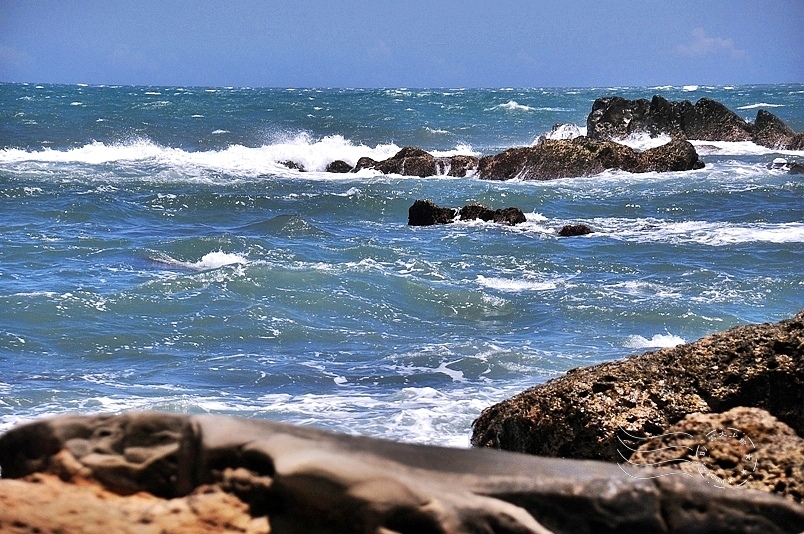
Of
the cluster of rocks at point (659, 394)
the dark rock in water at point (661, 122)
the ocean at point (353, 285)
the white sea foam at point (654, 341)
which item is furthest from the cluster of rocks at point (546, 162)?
the cluster of rocks at point (659, 394)

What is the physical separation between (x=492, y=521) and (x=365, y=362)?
7170 millimetres

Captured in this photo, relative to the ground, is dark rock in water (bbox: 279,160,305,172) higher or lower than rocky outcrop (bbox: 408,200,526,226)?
lower

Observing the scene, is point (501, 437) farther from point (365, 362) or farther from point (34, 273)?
point (34, 273)

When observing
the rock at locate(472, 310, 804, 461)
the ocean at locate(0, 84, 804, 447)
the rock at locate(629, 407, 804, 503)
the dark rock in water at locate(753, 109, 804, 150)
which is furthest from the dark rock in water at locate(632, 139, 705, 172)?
the rock at locate(629, 407, 804, 503)

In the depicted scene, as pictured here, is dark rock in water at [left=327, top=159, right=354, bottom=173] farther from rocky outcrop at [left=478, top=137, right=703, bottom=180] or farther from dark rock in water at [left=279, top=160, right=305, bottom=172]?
rocky outcrop at [left=478, top=137, right=703, bottom=180]

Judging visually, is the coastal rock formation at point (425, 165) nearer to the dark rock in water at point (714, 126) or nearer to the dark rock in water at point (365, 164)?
the dark rock in water at point (365, 164)

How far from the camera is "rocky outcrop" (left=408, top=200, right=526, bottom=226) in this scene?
18.5 metres

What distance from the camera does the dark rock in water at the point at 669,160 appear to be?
2633 cm

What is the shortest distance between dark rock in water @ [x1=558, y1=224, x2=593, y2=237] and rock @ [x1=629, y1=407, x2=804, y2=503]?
13.3m

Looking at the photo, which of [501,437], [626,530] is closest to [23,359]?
[501,437]

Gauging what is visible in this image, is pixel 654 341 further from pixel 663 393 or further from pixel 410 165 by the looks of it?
pixel 410 165

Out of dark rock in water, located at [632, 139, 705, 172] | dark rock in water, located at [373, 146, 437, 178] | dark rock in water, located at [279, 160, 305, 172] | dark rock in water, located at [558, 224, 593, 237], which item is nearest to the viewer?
dark rock in water, located at [558, 224, 593, 237]

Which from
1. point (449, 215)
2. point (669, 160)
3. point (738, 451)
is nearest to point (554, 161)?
point (669, 160)

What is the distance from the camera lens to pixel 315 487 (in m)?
2.32
